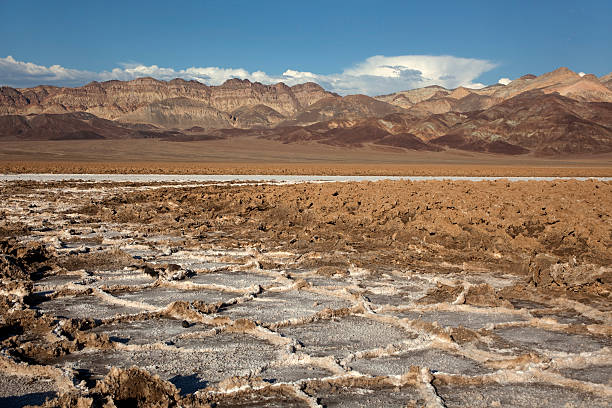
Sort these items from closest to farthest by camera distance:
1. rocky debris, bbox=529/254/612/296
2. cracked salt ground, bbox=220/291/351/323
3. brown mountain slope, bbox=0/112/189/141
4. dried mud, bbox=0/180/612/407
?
dried mud, bbox=0/180/612/407 < cracked salt ground, bbox=220/291/351/323 < rocky debris, bbox=529/254/612/296 < brown mountain slope, bbox=0/112/189/141

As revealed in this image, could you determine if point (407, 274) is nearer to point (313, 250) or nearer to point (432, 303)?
point (432, 303)

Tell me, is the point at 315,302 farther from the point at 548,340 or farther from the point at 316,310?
the point at 548,340

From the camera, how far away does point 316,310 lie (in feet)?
21.0

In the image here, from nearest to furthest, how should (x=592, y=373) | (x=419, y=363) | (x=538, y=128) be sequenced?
(x=592, y=373)
(x=419, y=363)
(x=538, y=128)

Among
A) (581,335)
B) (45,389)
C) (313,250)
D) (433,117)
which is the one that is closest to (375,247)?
(313,250)

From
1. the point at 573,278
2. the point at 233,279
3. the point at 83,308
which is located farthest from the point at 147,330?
the point at 573,278

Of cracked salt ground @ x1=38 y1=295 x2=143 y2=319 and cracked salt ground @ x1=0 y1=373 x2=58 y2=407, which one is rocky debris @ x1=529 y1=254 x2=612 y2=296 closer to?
cracked salt ground @ x1=38 y1=295 x2=143 y2=319

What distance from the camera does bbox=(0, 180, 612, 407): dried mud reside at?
13.9ft

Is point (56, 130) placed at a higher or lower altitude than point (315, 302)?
higher

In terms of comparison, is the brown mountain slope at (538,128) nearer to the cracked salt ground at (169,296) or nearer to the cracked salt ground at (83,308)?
the cracked salt ground at (169,296)

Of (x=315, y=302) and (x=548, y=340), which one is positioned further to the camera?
(x=315, y=302)

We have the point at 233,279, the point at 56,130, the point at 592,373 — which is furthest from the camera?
the point at 56,130

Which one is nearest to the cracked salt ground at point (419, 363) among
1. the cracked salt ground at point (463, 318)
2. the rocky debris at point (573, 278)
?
the cracked salt ground at point (463, 318)

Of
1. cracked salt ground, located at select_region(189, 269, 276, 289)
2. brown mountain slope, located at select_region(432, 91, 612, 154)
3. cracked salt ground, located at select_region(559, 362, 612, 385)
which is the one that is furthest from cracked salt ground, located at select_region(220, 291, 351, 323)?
brown mountain slope, located at select_region(432, 91, 612, 154)
